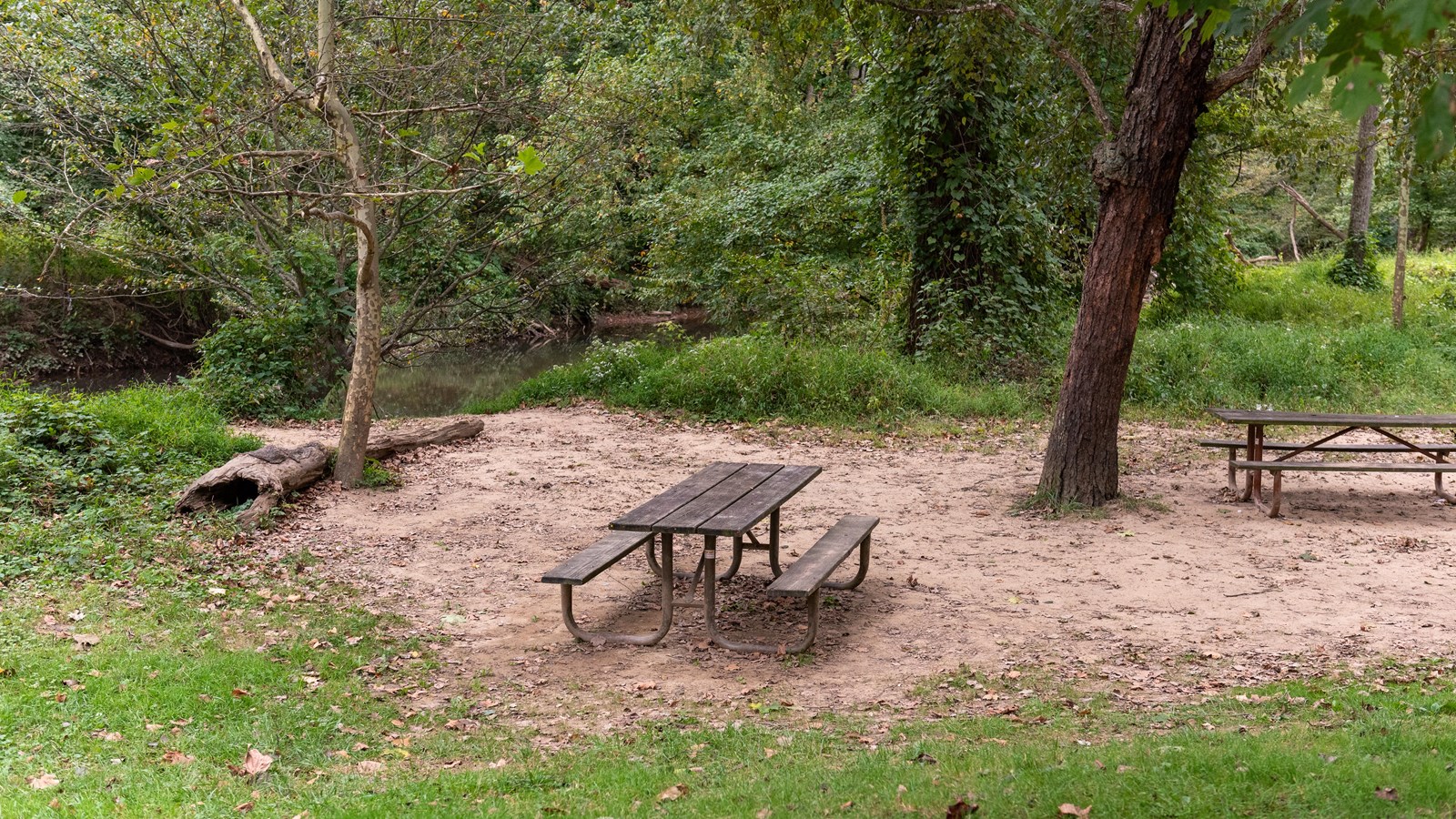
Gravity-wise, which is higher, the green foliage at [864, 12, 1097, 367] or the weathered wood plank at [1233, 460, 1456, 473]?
the green foliage at [864, 12, 1097, 367]

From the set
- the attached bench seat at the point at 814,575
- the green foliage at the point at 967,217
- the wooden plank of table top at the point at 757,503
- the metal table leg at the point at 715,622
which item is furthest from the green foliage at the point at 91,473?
the green foliage at the point at 967,217

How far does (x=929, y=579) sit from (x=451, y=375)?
1681cm

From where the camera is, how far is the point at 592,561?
6.46m

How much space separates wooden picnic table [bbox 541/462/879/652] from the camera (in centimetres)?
609

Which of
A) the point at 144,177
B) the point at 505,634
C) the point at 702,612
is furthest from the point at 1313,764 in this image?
the point at 144,177

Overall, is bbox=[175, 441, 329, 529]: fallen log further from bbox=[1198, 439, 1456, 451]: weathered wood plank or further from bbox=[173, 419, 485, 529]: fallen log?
bbox=[1198, 439, 1456, 451]: weathered wood plank

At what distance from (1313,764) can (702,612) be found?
3884mm

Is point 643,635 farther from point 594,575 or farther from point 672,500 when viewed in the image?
point 672,500

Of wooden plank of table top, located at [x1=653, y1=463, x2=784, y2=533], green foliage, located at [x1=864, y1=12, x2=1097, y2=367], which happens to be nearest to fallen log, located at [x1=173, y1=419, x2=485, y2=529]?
wooden plank of table top, located at [x1=653, y1=463, x2=784, y2=533]

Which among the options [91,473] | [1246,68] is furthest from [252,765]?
[1246,68]

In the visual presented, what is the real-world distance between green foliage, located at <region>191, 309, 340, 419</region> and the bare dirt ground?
3.88 metres

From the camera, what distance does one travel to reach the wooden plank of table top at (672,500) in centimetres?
613

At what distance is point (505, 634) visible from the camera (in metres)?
6.73

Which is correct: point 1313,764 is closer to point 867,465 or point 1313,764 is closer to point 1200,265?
point 867,465
